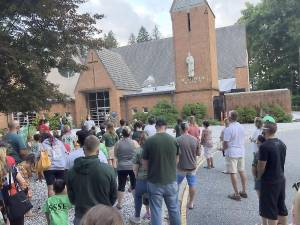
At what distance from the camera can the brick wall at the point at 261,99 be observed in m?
36.4

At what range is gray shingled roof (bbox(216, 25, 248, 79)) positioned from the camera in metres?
46.5

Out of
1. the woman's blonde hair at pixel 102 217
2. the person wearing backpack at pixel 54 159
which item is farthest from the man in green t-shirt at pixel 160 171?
the woman's blonde hair at pixel 102 217

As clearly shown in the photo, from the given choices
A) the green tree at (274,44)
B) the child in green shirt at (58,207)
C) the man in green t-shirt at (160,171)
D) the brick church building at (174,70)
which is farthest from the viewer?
the green tree at (274,44)

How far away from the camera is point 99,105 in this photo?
1715 inches

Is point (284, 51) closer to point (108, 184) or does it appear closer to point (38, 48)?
point (38, 48)

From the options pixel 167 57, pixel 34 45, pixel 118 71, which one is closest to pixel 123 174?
pixel 34 45

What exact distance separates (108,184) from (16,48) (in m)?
7.06

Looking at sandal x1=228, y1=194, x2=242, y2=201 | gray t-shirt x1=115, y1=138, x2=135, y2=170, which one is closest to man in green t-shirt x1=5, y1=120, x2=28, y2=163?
gray t-shirt x1=115, y1=138, x2=135, y2=170

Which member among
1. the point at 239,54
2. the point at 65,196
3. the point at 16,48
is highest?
the point at 239,54

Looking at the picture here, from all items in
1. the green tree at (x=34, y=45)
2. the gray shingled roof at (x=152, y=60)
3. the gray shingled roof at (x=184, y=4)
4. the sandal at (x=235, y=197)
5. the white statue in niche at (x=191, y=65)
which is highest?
the gray shingled roof at (x=184, y=4)

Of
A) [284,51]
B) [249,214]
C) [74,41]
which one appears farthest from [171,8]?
[249,214]

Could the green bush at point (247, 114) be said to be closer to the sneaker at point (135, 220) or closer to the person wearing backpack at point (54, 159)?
the person wearing backpack at point (54, 159)

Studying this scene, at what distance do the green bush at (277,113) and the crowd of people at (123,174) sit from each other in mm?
25607

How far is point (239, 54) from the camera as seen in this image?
4756cm
